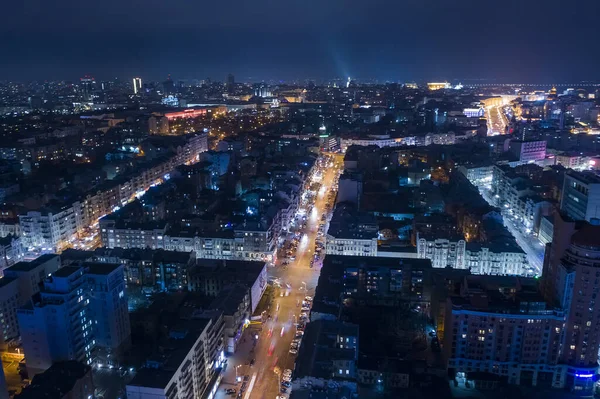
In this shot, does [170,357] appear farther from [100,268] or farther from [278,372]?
[100,268]

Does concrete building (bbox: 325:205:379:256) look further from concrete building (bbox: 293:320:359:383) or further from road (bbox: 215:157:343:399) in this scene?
concrete building (bbox: 293:320:359:383)

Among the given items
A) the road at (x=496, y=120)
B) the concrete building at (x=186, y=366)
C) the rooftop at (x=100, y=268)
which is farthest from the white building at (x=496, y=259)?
the road at (x=496, y=120)

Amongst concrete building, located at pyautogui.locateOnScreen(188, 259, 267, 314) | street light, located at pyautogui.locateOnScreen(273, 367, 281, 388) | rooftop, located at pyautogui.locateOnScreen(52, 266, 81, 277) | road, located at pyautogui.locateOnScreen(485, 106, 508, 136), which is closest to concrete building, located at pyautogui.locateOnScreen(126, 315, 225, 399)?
street light, located at pyautogui.locateOnScreen(273, 367, 281, 388)

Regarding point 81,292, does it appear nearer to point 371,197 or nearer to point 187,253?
point 187,253

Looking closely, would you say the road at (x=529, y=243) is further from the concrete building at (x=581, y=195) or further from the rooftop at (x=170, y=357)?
the rooftop at (x=170, y=357)

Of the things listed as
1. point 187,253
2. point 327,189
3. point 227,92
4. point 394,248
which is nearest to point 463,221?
point 394,248

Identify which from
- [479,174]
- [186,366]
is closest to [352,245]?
[186,366]
